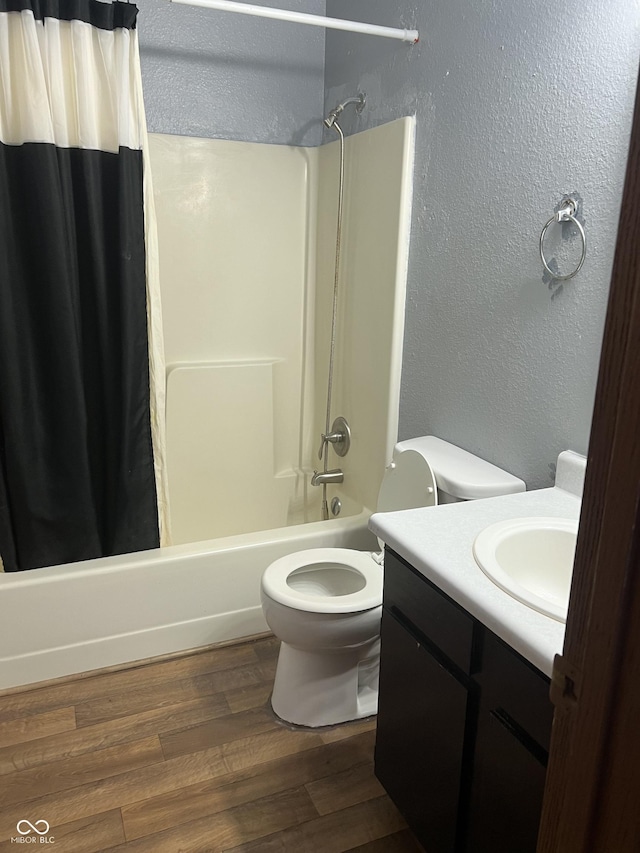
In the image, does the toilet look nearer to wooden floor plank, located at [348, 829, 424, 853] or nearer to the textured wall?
wooden floor plank, located at [348, 829, 424, 853]

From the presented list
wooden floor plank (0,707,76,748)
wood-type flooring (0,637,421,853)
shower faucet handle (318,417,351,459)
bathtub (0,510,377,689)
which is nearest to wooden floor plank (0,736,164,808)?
wood-type flooring (0,637,421,853)

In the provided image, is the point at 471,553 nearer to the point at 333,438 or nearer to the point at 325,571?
the point at 325,571

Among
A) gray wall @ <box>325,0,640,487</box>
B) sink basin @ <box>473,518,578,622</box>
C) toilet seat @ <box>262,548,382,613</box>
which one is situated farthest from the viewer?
toilet seat @ <box>262,548,382,613</box>

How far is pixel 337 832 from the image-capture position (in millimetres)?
1497

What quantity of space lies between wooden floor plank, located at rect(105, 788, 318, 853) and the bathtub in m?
0.68

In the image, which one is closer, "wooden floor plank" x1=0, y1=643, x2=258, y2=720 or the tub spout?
"wooden floor plank" x1=0, y1=643, x2=258, y2=720

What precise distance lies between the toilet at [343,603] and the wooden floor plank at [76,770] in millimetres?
394

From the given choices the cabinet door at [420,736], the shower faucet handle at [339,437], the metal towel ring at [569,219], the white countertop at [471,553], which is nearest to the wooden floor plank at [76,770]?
the cabinet door at [420,736]

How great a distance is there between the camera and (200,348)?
2693mm

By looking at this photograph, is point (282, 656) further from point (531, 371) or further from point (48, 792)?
point (531, 371)

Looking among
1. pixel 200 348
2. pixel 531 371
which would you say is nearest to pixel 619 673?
pixel 531 371

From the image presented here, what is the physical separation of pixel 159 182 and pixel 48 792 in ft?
6.90

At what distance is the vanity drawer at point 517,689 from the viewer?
37.5 inches

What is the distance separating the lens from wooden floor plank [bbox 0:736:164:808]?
1.59 metres
